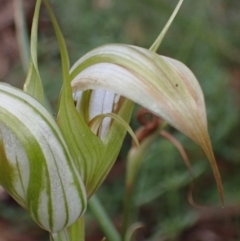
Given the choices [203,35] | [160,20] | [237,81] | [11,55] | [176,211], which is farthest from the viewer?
[11,55]

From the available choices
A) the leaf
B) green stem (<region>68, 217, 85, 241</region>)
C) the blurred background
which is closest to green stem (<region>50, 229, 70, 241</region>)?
green stem (<region>68, 217, 85, 241</region>)

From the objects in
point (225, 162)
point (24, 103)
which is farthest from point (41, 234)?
point (24, 103)

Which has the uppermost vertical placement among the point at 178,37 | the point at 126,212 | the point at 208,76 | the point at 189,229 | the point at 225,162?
the point at 178,37

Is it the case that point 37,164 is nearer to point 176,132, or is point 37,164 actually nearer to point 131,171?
point 131,171

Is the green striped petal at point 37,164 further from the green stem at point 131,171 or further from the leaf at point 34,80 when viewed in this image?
the green stem at point 131,171

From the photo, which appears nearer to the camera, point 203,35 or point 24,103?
point 24,103

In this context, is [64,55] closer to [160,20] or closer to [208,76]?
[208,76]

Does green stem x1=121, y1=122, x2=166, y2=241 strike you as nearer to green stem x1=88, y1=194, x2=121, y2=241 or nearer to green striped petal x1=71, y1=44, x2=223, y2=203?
green stem x1=88, y1=194, x2=121, y2=241

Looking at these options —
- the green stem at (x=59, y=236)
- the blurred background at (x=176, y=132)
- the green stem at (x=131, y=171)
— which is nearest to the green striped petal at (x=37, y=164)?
the green stem at (x=59, y=236)
